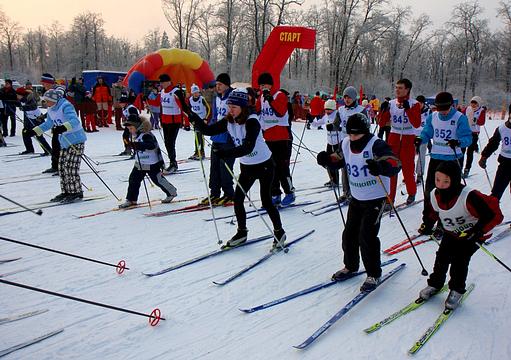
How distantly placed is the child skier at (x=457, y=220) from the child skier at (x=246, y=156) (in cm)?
183

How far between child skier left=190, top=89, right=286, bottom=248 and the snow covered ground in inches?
15.4

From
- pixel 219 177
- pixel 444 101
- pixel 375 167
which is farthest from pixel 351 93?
pixel 375 167

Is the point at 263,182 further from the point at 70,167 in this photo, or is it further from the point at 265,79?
the point at 70,167

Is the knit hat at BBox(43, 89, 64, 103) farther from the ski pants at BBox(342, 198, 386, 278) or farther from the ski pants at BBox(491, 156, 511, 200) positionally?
the ski pants at BBox(491, 156, 511, 200)

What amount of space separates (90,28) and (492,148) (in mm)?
68014

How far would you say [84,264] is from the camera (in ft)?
14.0

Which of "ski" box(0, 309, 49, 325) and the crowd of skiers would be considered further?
the crowd of skiers

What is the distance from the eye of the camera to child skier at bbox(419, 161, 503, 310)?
3027mm

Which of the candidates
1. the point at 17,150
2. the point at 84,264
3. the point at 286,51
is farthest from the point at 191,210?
the point at 286,51

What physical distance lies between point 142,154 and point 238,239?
96.5 inches

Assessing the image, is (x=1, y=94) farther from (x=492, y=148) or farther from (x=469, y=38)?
(x=469, y=38)

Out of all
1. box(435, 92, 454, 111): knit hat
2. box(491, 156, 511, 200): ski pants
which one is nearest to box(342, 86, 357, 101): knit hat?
box(435, 92, 454, 111): knit hat

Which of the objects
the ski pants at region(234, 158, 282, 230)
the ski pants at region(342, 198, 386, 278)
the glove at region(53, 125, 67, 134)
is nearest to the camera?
the ski pants at region(342, 198, 386, 278)

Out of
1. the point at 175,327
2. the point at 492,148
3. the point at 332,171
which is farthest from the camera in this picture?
the point at 492,148
